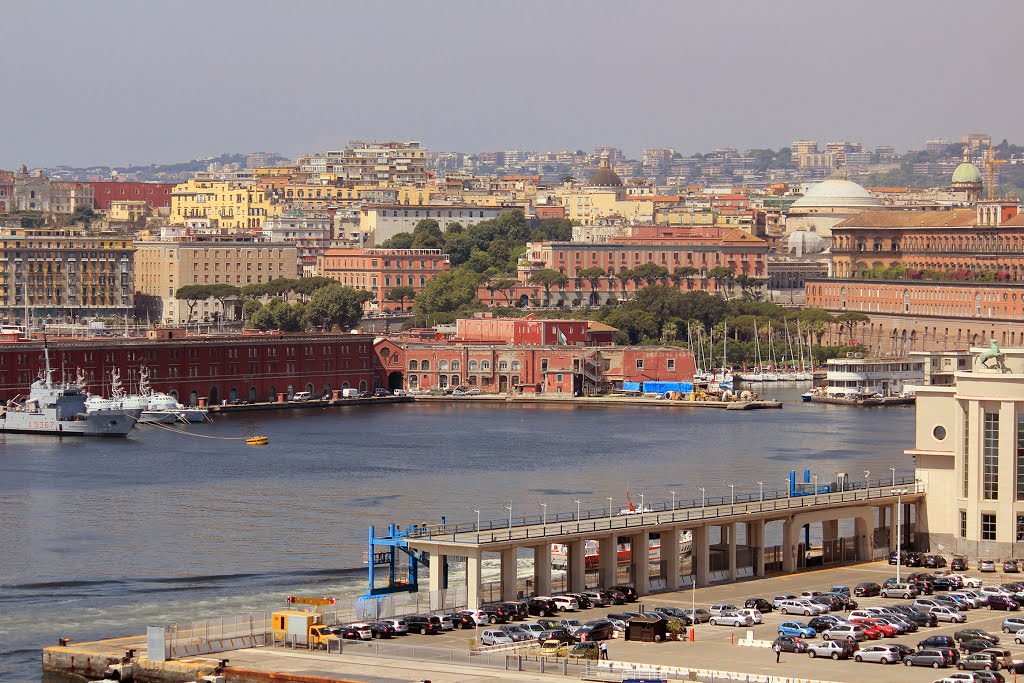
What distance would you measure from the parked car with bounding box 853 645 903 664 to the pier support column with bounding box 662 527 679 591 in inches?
183

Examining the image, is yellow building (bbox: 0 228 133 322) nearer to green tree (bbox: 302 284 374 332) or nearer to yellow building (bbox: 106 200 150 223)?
green tree (bbox: 302 284 374 332)

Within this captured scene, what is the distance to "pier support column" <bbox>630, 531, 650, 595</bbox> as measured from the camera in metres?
26.3

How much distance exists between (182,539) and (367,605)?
9.67 meters

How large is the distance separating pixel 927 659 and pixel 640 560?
512 cm

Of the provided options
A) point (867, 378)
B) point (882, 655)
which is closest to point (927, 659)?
point (882, 655)

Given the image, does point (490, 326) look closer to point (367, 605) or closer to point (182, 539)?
point (182, 539)

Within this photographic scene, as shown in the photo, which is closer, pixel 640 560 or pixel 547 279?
pixel 640 560

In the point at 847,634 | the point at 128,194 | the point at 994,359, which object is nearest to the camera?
the point at 847,634

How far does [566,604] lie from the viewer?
2481 centimetres

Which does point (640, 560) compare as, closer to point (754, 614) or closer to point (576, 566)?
point (576, 566)

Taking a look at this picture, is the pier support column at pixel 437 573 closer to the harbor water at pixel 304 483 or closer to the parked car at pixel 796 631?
the harbor water at pixel 304 483

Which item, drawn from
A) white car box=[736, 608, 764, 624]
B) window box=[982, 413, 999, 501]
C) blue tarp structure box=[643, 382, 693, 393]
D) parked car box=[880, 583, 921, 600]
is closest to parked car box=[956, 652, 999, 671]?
white car box=[736, 608, 764, 624]

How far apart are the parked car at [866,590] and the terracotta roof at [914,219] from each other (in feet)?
225

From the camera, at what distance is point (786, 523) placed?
1123 inches
